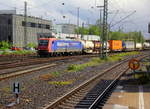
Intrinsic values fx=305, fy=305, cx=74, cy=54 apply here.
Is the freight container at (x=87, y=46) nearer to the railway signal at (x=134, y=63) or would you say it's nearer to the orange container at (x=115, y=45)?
the orange container at (x=115, y=45)

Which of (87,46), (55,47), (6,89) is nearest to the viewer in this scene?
(6,89)

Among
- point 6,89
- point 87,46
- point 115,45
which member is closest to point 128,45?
point 115,45

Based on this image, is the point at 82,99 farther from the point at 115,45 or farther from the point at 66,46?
the point at 115,45

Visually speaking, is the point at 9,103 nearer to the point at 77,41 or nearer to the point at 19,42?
the point at 77,41

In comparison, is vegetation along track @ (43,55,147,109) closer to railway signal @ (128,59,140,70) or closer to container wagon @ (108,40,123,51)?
railway signal @ (128,59,140,70)

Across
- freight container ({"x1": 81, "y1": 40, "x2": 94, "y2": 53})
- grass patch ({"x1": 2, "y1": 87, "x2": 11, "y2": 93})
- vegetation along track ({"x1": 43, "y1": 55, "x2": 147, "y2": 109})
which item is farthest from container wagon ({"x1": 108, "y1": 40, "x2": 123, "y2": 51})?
grass patch ({"x1": 2, "y1": 87, "x2": 11, "y2": 93})

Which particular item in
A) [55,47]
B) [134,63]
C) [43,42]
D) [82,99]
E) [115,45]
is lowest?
[82,99]

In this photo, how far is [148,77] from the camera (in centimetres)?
1831

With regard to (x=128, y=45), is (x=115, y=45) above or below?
below

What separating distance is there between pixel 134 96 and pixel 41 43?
33.2 metres

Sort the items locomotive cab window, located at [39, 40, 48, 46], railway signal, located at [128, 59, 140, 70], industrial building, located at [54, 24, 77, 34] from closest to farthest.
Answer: railway signal, located at [128, 59, 140, 70], locomotive cab window, located at [39, 40, 48, 46], industrial building, located at [54, 24, 77, 34]

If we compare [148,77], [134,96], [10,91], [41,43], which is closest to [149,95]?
[134,96]

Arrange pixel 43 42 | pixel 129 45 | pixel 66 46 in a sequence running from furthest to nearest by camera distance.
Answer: pixel 129 45, pixel 66 46, pixel 43 42

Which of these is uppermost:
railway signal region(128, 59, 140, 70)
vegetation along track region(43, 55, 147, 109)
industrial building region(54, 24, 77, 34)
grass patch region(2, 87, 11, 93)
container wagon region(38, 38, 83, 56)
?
industrial building region(54, 24, 77, 34)
